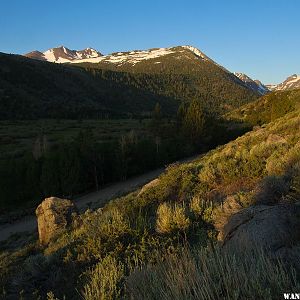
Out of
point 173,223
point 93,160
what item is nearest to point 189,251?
point 173,223

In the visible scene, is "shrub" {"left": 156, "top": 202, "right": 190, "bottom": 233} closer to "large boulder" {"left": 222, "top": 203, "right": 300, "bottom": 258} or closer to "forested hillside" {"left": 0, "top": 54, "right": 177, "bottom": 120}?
"large boulder" {"left": 222, "top": 203, "right": 300, "bottom": 258}

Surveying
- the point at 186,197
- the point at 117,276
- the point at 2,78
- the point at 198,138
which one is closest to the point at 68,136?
the point at 198,138

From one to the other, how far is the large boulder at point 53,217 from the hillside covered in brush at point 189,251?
3.19m

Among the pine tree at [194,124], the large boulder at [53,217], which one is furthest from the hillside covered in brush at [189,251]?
the pine tree at [194,124]

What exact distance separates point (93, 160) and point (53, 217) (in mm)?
29471

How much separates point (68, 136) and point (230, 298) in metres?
77.6

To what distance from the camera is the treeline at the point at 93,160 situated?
41.2m

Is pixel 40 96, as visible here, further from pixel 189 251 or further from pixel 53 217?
pixel 189 251

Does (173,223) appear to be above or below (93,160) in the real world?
above

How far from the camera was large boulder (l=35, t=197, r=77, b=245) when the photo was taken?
15.3 metres

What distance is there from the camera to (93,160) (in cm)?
4512

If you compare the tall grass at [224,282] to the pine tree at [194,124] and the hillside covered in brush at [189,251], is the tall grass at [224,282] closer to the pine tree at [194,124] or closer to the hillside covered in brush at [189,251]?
the hillside covered in brush at [189,251]

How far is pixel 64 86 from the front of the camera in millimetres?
188375

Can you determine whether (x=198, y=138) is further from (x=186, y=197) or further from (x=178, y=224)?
(x=178, y=224)
